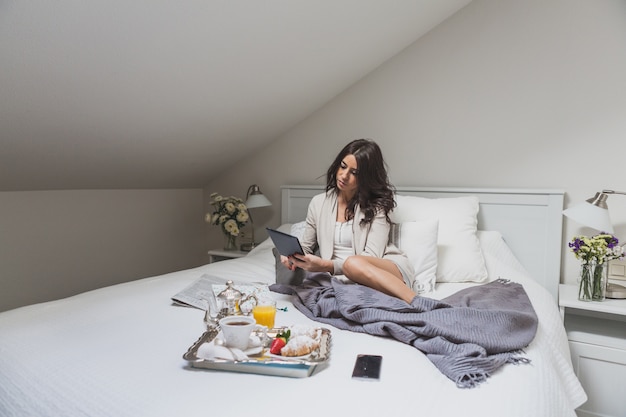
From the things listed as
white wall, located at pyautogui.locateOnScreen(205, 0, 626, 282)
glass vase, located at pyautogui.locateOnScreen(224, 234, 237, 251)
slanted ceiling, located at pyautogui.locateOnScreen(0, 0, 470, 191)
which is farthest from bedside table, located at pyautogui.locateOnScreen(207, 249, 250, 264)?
white wall, located at pyautogui.locateOnScreen(205, 0, 626, 282)

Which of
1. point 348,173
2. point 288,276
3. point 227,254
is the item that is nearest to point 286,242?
point 288,276

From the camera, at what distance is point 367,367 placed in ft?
3.75

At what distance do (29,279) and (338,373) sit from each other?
2.18 m

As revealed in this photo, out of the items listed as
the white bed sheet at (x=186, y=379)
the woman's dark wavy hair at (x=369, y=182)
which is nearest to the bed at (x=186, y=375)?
the white bed sheet at (x=186, y=379)

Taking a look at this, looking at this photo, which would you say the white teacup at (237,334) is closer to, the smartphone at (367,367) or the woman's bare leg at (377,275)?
the smartphone at (367,367)

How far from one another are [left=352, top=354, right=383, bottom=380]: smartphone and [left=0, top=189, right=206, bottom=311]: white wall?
217 centimetres

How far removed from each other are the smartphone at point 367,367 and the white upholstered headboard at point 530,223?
1.60m

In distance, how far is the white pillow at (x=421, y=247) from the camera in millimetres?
2092

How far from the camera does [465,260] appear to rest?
2195 millimetres

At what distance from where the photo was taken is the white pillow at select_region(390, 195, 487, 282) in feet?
7.16

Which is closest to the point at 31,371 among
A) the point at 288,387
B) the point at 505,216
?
the point at 288,387

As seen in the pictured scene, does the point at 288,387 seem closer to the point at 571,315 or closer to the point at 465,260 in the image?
the point at 465,260

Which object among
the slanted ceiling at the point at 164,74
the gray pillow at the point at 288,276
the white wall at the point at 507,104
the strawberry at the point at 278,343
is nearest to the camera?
the strawberry at the point at 278,343

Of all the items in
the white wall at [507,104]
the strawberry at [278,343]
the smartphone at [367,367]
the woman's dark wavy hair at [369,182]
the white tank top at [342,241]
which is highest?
the white wall at [507,104]
